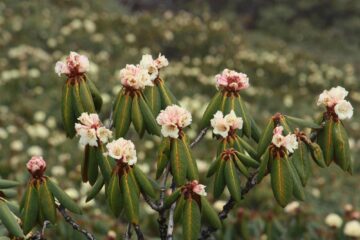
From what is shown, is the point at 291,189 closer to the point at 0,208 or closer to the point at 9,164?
the point at 0,208

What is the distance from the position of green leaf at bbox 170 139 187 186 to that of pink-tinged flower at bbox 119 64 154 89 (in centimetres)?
23

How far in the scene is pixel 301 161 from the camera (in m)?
2.04

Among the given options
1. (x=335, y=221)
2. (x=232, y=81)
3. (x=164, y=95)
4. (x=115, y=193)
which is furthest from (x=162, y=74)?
(x=115, y=193)

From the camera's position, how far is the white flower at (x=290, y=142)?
1.90 meters

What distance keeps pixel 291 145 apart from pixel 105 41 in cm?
808

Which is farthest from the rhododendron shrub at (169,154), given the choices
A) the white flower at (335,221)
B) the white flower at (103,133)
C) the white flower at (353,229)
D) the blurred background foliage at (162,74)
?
the white flower at (335,221)

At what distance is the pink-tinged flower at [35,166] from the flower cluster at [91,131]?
0.15 m

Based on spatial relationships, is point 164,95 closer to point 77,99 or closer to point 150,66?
point 150,66

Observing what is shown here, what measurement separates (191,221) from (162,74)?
7091mm

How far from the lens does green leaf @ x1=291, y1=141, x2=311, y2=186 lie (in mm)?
2035

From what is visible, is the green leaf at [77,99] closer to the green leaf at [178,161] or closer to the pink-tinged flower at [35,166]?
the pink-tinged flower at [35,166]

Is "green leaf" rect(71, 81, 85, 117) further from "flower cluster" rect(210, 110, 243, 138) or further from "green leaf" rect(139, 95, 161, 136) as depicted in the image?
"flower cluster" rect(210, 110, 243, 138)

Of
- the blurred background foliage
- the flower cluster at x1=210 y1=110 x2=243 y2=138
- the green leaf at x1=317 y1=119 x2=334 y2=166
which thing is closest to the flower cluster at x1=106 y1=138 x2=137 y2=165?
the flower cluster at x1=210 y1=110 x2=243 y2=138

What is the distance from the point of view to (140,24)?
437 inches
